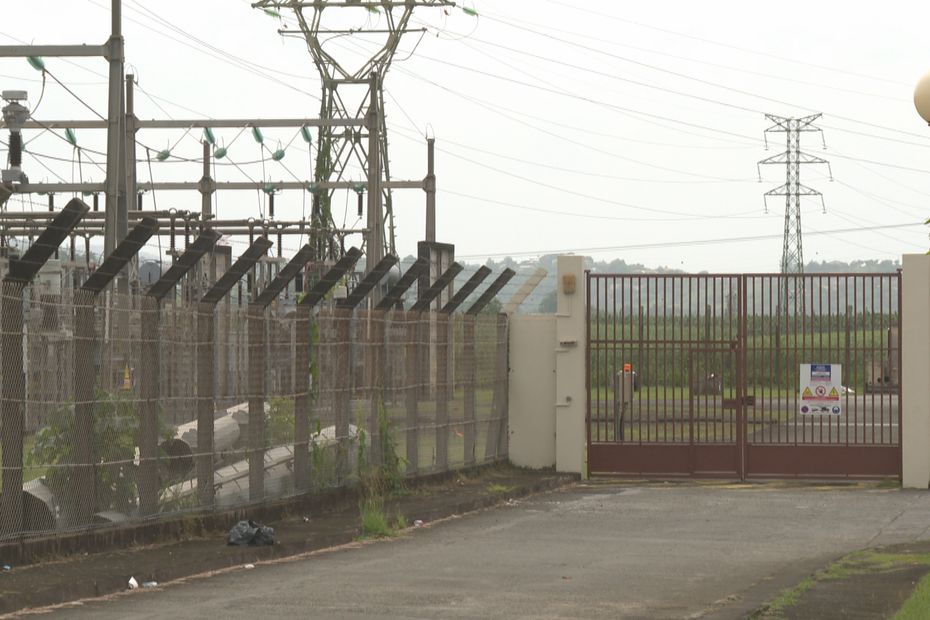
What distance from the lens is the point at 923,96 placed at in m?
14.0

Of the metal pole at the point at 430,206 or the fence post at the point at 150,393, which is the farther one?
the metal pole at the point at 430,206

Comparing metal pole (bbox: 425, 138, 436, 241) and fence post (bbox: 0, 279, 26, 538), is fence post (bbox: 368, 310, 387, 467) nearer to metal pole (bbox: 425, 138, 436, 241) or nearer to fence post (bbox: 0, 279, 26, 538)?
fence post (bbox: 0, 279, 26, 538)

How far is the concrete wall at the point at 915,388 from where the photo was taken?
75.9 feet

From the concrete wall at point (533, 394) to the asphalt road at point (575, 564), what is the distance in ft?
8.65

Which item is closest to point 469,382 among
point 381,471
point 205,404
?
point 381,471

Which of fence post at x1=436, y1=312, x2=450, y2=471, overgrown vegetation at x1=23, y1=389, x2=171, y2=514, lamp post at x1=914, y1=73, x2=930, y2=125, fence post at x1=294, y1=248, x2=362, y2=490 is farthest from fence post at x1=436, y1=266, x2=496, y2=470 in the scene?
lamp post at x1=914, y1=73, x2=930, y2=125

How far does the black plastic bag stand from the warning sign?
36.5ft

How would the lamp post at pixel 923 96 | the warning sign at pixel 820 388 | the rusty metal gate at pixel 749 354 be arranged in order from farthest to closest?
the warning sign at pixel 820 388
the rusty metal gate at pixel 749 354
the lamp post at pixel 923 96

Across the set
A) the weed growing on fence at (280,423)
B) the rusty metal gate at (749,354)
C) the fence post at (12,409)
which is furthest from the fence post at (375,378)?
the fence post at (12,409)

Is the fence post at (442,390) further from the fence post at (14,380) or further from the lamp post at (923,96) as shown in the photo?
the fence post at (14,380)

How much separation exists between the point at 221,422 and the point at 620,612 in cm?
603

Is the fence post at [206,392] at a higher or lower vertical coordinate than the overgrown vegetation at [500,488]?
higher

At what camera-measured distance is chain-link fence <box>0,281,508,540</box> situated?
12984 millimetres

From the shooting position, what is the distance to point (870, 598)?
11.8 metres
